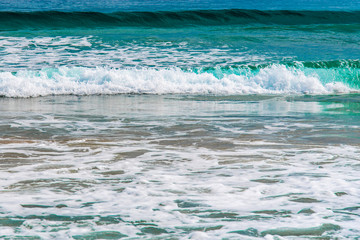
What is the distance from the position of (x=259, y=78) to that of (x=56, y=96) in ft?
15.6

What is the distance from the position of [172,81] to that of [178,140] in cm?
634

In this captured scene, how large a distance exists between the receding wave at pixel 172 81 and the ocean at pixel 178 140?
40 millimetres

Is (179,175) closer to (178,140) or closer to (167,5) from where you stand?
(178,140)

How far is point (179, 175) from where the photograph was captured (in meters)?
3.79

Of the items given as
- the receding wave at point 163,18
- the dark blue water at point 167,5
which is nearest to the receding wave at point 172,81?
the receding wave at point 163,18

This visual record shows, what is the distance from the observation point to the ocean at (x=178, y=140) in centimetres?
288

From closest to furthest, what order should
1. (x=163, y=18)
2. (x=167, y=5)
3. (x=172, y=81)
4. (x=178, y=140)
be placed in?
(x=178, y=140) → (x=172, y=81) → (x=163, y=18) → (x=167, y=5)

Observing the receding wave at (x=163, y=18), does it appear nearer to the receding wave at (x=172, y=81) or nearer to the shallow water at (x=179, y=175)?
the receding wave at (x=172, y=81)

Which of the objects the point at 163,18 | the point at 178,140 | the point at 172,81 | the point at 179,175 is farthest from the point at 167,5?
the point at 179,175

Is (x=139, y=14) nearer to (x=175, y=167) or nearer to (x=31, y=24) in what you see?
(x=31, y=24)

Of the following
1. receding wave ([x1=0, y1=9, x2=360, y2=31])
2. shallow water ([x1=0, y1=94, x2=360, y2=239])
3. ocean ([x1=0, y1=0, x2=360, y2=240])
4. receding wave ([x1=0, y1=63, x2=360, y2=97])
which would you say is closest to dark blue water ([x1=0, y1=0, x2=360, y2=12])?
receding wave ([x1=0, y1=9, x2=360, y2=31])

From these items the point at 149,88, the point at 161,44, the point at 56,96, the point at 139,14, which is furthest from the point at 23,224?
the point at 139,14

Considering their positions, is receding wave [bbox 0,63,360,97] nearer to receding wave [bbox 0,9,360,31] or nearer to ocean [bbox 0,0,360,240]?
ocean [bbox 0,0,360,240]

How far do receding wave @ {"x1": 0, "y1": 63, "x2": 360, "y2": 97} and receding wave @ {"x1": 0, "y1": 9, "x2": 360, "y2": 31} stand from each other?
902cm
